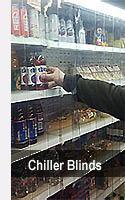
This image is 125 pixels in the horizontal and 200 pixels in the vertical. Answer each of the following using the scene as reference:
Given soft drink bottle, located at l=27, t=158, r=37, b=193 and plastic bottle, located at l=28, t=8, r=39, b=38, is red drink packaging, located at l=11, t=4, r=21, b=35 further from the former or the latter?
soft drink bottle, located at l=27, t=158, r=37, b=193

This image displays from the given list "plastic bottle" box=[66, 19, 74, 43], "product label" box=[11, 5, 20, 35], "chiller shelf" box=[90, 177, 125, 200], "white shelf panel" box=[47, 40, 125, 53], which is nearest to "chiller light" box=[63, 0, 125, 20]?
"plastic bottle" box=[66, 19, 74, 43]

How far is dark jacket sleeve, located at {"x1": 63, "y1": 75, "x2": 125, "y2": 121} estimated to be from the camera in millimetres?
968

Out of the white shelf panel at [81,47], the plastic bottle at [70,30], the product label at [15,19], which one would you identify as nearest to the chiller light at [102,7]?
the plastic bottle at [70,30]

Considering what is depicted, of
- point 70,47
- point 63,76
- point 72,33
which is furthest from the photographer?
point 72,33

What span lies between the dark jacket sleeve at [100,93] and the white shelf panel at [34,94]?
0.13 feet

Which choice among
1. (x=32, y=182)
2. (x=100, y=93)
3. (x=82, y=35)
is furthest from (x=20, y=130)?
(x=82, y=35)

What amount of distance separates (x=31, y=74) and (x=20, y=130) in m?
0.26

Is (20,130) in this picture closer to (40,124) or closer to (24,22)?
(40,124)

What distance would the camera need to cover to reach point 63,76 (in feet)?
3.51

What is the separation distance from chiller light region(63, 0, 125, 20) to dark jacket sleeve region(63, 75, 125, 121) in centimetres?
42

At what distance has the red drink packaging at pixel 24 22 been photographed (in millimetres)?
966
